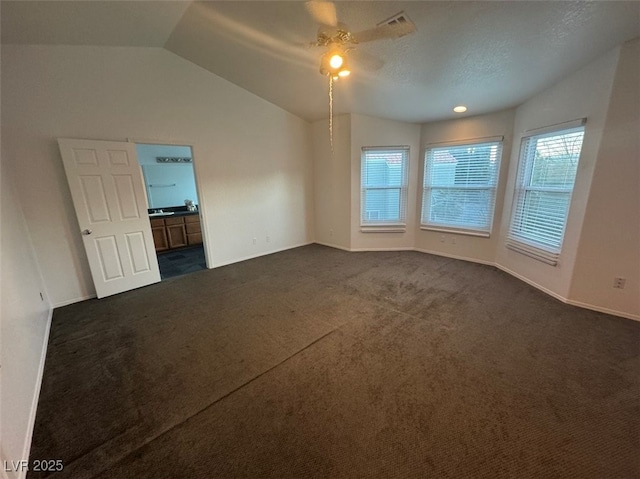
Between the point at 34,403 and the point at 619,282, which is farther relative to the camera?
the point at 619,282

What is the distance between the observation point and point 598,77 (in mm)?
2482

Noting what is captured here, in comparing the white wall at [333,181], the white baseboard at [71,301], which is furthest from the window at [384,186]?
the white baseboard at [71,301]

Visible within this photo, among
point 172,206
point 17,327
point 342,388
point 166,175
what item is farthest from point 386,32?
point 172,206

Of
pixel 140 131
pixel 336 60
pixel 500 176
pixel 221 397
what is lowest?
pixel 221 397

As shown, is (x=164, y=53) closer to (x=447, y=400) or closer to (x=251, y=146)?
(x=251, y=146)

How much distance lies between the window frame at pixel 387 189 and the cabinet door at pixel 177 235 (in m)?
3.81

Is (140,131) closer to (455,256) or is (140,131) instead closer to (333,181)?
(333,181)

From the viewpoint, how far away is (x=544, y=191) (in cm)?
319

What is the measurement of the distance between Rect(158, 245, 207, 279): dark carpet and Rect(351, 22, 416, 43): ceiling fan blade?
3.84 meters

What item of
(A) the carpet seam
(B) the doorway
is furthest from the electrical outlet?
(B) the doorway

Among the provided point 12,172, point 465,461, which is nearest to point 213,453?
point 465,461

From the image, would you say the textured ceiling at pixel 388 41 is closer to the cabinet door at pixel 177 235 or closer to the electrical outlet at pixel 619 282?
the electrical outlet at pixel 619 282

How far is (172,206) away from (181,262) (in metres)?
2.09

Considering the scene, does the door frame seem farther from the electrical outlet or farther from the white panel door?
the electrical outlet
